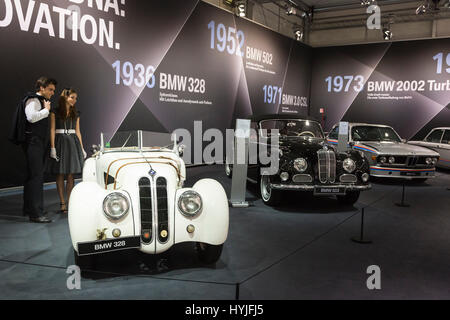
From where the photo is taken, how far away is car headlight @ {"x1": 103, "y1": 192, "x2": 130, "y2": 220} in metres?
2.95

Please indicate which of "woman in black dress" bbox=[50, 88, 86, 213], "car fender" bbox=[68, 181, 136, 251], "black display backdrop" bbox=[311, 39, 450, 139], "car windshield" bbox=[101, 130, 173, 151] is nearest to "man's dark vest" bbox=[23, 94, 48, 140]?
"woman in black dress" bbox=[50, 88, 86, 213]

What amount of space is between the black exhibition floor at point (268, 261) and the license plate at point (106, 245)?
0.57 ft

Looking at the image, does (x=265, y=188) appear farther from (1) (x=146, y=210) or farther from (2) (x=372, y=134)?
(2) (x=372, y=134)

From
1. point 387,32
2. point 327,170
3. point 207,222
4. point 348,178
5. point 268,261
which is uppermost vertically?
point 387,32

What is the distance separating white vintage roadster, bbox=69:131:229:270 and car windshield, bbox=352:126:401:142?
6.23 meters

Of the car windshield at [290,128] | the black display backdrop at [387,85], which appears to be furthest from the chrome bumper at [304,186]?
the black display backdrop at [387,85]

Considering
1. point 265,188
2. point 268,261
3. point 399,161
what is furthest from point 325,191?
point 399,161

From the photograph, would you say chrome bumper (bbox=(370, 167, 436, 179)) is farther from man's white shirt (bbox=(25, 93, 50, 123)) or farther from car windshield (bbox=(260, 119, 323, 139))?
man's white shirt (bbox=(25, 93, 50, 123))

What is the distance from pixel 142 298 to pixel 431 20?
605 inches

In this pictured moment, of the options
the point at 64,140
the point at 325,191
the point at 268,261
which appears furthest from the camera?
the point at 325,191

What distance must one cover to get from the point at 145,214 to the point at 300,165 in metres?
2.94

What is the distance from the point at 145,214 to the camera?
3039mm

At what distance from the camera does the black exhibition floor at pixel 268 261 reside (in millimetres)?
2883
